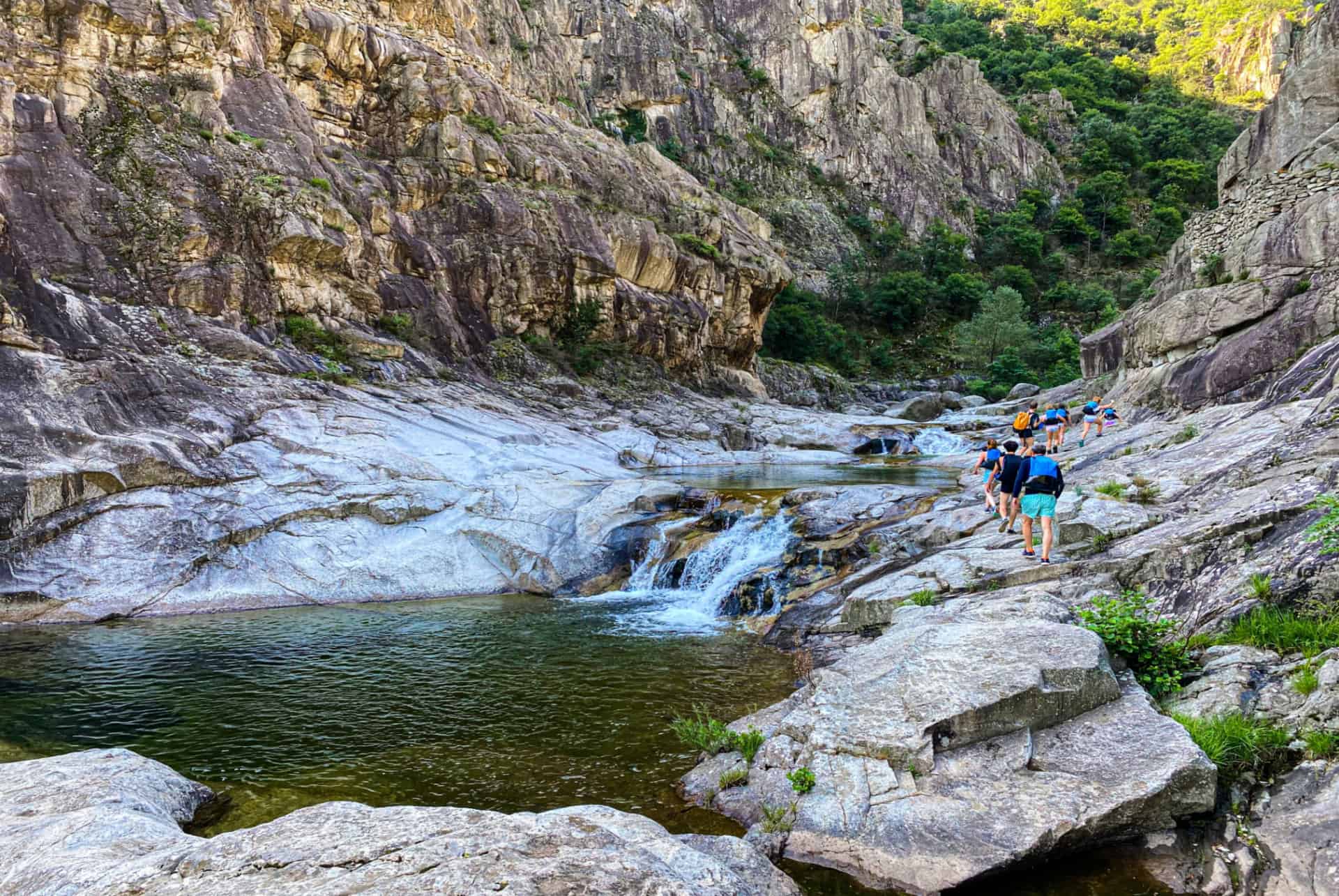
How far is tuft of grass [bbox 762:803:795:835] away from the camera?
5.81 m

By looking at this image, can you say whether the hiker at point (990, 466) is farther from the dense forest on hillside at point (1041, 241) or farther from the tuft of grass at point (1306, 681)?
the dense forest on hillside at point (1041, 241)

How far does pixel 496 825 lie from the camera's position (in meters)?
4.19

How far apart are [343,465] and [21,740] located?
10412mm

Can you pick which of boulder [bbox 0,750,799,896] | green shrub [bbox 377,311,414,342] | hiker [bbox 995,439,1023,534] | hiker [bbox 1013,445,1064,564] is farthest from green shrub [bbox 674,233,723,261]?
boulder [bbox 0,750,799,896]

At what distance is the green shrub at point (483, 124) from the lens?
125 feet

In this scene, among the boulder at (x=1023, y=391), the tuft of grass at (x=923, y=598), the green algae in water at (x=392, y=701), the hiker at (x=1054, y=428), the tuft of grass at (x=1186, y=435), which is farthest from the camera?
the boulder at (x=1023, y=391)

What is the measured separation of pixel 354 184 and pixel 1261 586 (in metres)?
35.9

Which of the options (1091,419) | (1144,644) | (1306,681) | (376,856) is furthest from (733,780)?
(1091,419)

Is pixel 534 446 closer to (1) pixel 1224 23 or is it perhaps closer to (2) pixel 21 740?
(2) pixel 21 740

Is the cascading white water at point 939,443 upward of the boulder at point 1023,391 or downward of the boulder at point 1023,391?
downward

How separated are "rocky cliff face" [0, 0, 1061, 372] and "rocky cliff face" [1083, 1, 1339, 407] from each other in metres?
24.1

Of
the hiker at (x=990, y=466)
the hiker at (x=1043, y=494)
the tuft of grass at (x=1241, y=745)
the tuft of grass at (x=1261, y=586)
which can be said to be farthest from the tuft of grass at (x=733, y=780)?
the hiker at (x=990, y=466)

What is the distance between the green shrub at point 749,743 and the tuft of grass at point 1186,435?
13.2 metres

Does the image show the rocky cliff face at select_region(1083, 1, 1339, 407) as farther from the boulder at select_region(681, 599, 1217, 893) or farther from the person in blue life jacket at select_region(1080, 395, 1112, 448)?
the boulder at select_region(681, 599, 1217, 893)
